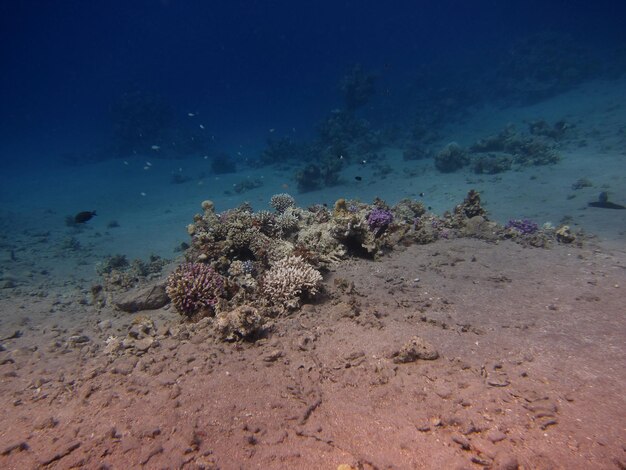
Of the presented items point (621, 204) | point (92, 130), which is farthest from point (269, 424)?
point (92, 130)

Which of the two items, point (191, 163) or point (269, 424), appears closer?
point (269, 424)

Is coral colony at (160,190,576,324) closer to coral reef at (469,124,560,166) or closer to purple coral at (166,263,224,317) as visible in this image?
purple coral at (166,263,224,317)

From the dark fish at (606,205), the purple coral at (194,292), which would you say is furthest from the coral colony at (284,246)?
the dark fish at (606,205)

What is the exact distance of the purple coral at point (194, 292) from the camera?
5820 millimetres

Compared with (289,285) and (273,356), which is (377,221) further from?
(273,356)

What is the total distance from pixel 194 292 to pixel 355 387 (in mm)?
3418

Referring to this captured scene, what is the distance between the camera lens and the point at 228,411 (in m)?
3.47

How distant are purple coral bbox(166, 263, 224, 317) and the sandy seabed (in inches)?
14.8

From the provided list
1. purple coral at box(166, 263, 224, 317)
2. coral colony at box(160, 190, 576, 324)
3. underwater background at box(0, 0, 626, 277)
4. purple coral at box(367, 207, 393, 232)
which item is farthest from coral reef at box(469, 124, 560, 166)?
purple coral at box(166, 263, 224, 317)

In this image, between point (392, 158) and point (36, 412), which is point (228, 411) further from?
point (392, 158)

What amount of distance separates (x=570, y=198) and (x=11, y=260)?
2541 centimetres

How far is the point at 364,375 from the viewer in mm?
4055

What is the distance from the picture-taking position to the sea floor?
2.97 metres

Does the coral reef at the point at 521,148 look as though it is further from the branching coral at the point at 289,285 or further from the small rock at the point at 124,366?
the small rock at the point at 124,366
